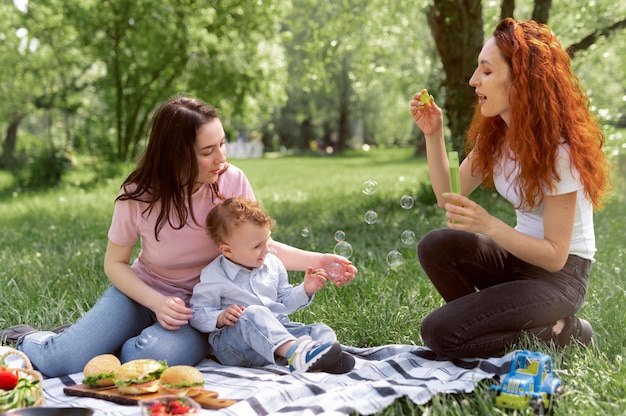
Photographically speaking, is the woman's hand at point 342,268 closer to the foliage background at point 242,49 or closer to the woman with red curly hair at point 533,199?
the woman with red curly hair at point 533,199

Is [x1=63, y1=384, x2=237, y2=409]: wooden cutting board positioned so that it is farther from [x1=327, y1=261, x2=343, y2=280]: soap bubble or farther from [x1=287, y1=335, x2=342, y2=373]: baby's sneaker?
[x1=327, y1=261, x2=343, y2=280]: soap bubble

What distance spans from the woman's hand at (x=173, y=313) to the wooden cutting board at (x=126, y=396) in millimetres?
373

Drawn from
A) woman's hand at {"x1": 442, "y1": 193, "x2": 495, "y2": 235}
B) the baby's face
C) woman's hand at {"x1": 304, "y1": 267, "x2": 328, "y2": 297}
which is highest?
woman's hand at {"x1": 442, "y1": 193, "x2": 495, "y2": 235}

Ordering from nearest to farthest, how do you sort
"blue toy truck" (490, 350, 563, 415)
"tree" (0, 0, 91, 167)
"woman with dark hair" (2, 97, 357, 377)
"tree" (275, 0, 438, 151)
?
"blue toy truck" (490, 350, 563, 415)
"woman with dark hair" (2, 97, 357, 377)
"tree" (275, 0, 438, 151)
"tree" (0, 0, 91, 167)

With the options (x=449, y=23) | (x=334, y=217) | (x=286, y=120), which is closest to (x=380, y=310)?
(x=334, y=217)

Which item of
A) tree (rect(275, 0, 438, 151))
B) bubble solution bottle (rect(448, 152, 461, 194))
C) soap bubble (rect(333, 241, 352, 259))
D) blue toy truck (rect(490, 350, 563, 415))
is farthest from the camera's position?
tree (rect(275, 0, 438, 151))

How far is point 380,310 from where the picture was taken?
361 cm

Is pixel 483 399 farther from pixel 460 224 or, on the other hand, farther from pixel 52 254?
pixel 52 254

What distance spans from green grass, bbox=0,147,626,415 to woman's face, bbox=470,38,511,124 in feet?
3.13

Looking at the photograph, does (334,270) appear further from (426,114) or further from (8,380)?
(8,380)

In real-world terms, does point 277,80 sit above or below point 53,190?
above

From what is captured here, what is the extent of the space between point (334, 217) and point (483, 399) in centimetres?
519

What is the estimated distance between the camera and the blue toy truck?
89.8 inches

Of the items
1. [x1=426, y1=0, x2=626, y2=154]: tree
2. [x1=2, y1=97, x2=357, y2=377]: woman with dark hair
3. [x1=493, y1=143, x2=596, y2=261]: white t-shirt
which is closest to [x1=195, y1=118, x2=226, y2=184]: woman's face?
[x1=2, y1=97, x2=357, y2=377]: woman with dark hair
